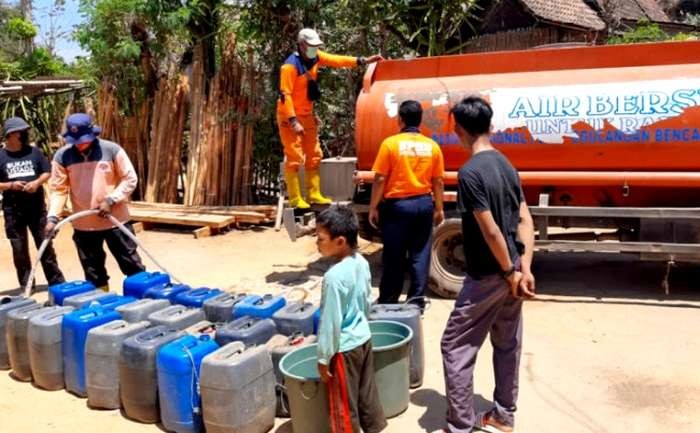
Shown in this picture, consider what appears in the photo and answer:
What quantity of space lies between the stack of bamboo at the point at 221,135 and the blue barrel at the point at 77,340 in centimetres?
726

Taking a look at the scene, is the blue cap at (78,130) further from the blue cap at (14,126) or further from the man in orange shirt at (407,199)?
the man in orange shirt at (407,199)

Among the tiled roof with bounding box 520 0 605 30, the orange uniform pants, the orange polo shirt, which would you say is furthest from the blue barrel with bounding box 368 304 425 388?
the tiled roof with bounding box 520 0 605 30

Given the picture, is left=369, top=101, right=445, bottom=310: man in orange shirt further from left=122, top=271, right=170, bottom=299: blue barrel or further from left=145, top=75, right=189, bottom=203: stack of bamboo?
left=145, top=75, right=189, bottom=203: stack of bamboo

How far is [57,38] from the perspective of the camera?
33.0 m

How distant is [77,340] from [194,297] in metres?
0.98

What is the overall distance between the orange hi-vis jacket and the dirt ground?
2.06 metres

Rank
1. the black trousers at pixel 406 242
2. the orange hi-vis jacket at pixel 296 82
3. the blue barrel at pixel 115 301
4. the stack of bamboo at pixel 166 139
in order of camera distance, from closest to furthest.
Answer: the blue barrel at pixel 115 301
the black trousers at pixel 406 242
the orange hi-vis jacket at pixel 296 82
the stack of bamboo at pixel 166 139

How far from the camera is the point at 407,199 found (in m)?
5.65

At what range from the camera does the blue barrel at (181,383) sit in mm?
4098

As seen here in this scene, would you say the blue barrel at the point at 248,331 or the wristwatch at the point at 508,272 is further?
the blue barrel at the point at 248,331

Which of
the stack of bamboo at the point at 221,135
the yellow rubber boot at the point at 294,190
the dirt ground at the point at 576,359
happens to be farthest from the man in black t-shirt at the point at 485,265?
the stack of bamboo at the point at 221,135

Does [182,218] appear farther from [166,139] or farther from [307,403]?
[307,403]

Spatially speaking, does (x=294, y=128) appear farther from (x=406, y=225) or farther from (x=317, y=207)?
(x=406, y=225)

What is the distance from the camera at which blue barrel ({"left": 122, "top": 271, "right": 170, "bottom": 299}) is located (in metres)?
5.73
